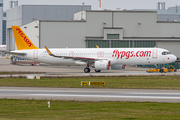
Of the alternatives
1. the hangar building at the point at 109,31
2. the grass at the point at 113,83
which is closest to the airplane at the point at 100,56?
the grass at the point at 113,83

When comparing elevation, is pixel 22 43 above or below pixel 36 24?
below

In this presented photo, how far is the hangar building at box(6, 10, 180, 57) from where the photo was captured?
76.8 metres

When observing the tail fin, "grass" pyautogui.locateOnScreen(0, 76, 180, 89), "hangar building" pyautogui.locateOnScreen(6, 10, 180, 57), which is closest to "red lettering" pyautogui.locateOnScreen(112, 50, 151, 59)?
"grass" pyautogui.locateOnScreen(0, 76, 180, 89)

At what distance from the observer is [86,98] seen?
2338cm

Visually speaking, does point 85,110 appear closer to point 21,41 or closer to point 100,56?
point 100,56

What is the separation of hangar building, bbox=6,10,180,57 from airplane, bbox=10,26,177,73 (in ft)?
61.8

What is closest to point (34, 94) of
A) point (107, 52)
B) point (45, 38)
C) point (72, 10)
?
point (107, 52)

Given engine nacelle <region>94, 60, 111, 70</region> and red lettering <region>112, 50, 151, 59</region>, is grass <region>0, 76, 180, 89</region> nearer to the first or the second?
engine nacelle <region>94, 60, 111, 70</region>

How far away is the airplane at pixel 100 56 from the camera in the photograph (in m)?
51.7

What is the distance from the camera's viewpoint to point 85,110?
18312 millimetres

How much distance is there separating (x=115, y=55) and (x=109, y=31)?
81.0 ft

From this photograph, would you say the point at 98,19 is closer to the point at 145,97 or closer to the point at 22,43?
the point at 22,43

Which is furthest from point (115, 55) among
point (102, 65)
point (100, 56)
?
point (102, 65)

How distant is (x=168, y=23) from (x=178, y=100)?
58.2 metres
